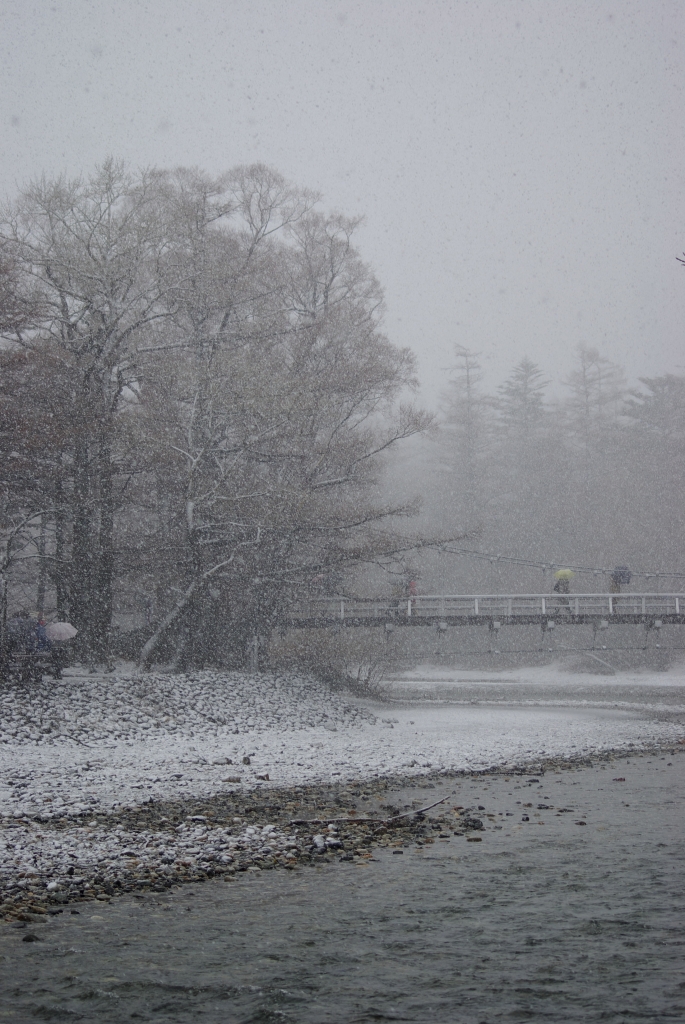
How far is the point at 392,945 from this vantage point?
5590 mm

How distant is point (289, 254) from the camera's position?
28188 millimetres

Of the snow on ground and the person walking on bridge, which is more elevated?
the person walking on bridge

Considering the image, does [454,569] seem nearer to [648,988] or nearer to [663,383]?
[663,383]

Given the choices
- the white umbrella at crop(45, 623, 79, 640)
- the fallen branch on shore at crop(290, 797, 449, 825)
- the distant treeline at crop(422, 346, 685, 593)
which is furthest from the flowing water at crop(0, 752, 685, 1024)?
the distant treeline at crop(422, 346, 685, 593)

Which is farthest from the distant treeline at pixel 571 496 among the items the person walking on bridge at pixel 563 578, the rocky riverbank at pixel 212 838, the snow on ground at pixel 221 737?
the rocky riverbank at pixel 212 838

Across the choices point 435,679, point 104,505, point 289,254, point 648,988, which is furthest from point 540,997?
point 435,679

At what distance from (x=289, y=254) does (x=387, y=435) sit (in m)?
6.33

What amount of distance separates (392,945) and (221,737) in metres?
11.8

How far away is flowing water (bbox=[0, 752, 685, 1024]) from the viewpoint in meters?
4.59

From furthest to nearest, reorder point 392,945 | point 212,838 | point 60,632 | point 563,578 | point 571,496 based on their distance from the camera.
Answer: point 571,496
point 563,578
point 60,632
point 212,838
point 392,945

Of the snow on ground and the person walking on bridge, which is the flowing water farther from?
the person walking on bridge

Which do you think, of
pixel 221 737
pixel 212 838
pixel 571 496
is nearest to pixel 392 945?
pixel 212 838

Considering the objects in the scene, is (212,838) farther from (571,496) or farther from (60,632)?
(571,496)

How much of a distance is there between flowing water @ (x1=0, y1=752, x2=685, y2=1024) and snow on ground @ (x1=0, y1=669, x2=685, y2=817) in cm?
392
